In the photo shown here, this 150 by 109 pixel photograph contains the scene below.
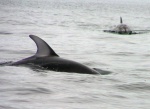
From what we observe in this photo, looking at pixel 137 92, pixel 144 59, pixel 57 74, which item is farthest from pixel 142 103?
pixel 144 59

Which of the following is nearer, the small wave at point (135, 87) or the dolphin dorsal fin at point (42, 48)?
the small wave at point (135, 87)

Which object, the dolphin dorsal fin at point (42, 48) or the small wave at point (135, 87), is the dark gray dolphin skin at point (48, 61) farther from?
the small wave at point (135, 87)

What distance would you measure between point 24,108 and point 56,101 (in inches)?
31.4

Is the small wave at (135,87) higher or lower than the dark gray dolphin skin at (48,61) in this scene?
lower

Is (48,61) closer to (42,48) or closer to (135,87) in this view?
(42,48)

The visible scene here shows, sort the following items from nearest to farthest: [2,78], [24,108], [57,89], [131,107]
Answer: [24,108], [131,107], [57,89], [2,78]

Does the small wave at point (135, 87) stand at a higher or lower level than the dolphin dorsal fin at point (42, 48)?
lower

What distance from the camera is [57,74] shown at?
10719 millimetres

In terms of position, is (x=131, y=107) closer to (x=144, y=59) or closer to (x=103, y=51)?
(x=144, y=59)

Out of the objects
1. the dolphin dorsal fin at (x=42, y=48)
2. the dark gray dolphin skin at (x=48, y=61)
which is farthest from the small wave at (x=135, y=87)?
the dolphin dorsal fin at (x=42, y=48)

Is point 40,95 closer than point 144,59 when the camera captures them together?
Yes

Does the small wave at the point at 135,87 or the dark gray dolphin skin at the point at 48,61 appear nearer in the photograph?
the small wave at the point at 135,87

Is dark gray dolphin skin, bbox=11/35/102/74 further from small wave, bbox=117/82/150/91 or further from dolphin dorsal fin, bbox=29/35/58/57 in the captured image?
small wave, bbox=117/82/150/91

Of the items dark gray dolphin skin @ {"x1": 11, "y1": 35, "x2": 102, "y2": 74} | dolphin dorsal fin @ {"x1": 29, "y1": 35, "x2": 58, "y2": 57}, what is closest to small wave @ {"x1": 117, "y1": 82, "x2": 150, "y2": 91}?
dark gray dolphin skin @ {"x1": 11, "y1": 35, "x2": 102, "y2": 74}
